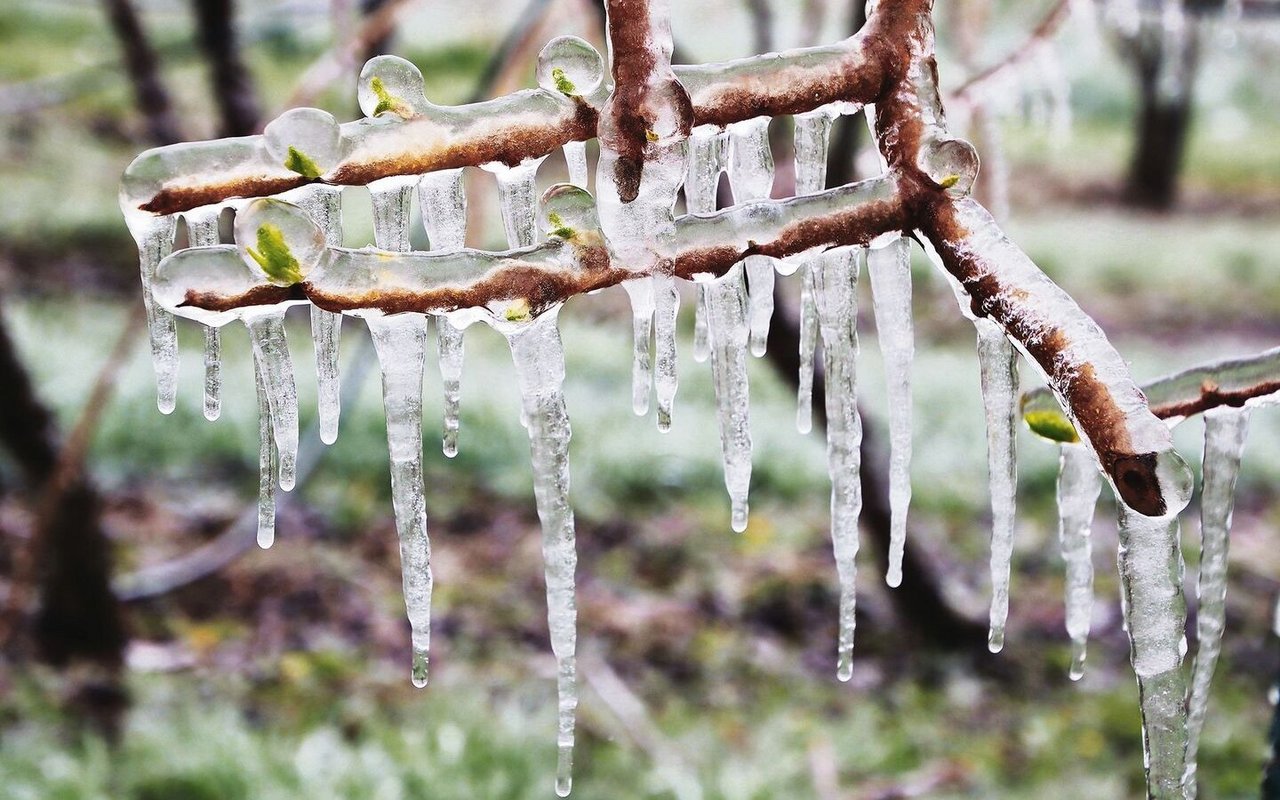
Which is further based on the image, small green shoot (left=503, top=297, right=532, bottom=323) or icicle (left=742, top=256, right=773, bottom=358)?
icicle (left=742, top=256, right=773, bottom=358)

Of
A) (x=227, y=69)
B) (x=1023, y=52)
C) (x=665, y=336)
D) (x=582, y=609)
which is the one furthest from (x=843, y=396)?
(x=227, y=69)


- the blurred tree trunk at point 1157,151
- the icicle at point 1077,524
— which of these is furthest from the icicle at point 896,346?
the blurred tree trunk at point 1157,151

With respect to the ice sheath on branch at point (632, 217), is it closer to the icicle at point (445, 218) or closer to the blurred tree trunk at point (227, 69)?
the icicle at point (445, 218)

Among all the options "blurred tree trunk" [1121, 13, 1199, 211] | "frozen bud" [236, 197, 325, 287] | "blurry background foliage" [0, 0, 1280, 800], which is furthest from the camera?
"blurred tree trunk" [1121, 13, 1199, 211]

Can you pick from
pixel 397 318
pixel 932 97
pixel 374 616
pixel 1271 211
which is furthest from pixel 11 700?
pixel 1271 211

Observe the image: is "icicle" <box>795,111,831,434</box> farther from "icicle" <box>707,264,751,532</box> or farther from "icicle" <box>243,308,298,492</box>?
"icicle" <box>243,308,298,492</box>

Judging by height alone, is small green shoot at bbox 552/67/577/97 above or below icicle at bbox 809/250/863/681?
above

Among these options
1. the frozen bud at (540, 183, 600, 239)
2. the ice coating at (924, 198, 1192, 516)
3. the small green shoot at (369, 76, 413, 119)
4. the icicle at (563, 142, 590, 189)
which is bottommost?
the ice coating at (924, 198, 1192, 516)

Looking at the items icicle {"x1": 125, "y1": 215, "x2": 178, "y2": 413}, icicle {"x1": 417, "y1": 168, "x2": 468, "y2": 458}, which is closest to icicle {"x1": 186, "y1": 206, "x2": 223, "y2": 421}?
icicle {"x1": 125, "y1": 215, "x2": 178, "y2": 413}
